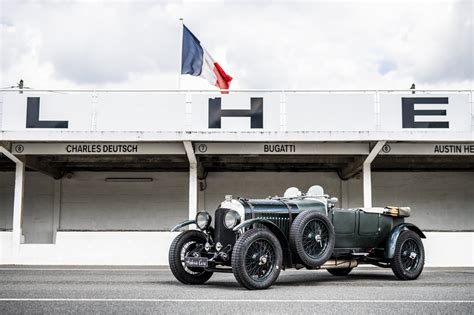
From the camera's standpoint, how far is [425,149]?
55.8 feet

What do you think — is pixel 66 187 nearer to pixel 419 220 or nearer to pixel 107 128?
pixel 107 128

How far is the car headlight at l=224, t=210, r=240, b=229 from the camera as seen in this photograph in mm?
8648

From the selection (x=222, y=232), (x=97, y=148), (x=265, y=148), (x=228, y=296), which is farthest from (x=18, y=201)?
(x=228, y=296)

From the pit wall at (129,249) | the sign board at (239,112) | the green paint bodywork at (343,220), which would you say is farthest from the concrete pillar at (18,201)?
the green paint bodywork at (343,220)

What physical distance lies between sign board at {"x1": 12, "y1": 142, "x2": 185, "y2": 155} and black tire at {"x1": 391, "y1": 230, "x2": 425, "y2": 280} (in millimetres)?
8103

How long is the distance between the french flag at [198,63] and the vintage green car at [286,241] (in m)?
8.82

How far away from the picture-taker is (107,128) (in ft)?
53.7

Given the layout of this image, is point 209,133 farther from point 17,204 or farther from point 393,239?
point 393,239

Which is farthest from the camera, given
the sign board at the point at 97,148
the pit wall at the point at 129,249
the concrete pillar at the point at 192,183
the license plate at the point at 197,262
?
the sign board at the point at 97,148

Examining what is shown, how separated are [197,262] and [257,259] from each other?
931mm

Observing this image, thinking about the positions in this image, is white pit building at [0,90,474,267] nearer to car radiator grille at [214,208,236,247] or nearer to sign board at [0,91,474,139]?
sign board at [0,91,474,139]

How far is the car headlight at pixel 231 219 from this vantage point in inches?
340

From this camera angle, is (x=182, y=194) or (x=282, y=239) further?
(x=182, y=194)

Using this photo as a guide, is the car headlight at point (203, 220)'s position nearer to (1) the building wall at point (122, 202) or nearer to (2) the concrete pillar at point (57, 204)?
(1) the building wall at point (122, 202)
